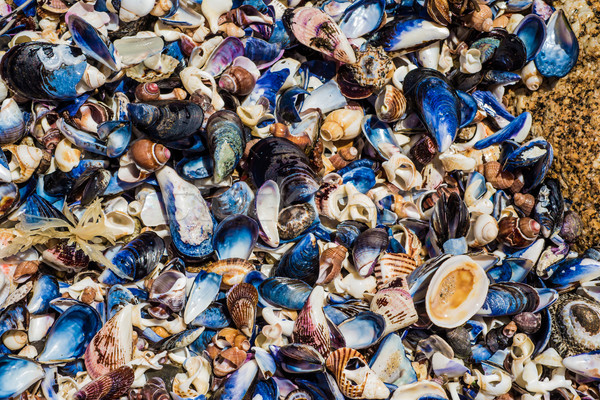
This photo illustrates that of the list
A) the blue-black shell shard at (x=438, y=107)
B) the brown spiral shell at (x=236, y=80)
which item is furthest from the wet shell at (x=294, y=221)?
the blue-black shell shard at (x=438, y=107)

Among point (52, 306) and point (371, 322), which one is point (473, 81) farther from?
point (52, 306)

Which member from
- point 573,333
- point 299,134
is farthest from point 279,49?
point 573,333

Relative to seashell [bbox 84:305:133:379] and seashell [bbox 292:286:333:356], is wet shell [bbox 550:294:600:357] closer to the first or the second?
seashell [bbox 292:286:333:356]

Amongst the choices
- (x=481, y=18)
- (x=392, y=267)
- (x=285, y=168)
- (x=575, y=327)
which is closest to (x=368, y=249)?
(x=392, y=267)

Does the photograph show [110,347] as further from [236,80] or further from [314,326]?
[236,80]

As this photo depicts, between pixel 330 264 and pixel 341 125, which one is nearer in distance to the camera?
pixel 330 264

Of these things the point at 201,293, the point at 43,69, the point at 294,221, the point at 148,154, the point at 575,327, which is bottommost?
the point at 575,327

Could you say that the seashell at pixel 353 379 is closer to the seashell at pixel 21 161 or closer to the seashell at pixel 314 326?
the seashell at pixel 314 326
